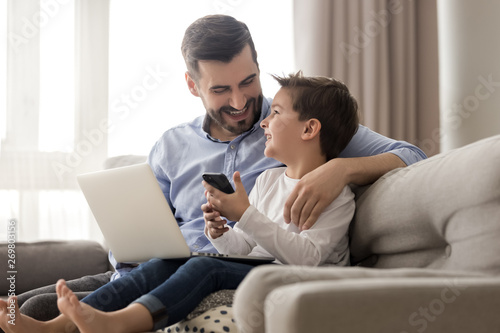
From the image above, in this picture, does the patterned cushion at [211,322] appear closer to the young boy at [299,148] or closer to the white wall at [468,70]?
the young boy at [299,148]

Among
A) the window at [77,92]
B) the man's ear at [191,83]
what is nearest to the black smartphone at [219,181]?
the man's ear at [191,83]

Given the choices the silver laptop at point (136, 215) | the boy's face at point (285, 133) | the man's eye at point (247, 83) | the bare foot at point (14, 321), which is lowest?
the bare foot at point (14, 321)

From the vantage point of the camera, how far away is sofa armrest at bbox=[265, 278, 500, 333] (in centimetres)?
71

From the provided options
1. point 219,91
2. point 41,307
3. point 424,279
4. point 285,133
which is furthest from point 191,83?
point 424,279

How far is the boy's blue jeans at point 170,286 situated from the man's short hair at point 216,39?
74cm

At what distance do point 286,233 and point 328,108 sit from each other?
1.32 ft

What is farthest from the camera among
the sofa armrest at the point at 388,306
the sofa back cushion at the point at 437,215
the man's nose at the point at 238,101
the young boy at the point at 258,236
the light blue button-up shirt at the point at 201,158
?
the man's nose at the point at 238,101

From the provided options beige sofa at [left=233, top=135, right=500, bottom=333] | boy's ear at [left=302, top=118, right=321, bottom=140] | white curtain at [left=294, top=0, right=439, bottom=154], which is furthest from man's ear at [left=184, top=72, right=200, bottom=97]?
white curtain at [left=294, top=0, right=439, bottom=154]

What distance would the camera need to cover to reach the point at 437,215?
108 cm

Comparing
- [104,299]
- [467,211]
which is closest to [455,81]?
[467,211]

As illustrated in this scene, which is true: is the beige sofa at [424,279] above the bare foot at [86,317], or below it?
above

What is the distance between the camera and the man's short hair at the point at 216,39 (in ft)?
5.84

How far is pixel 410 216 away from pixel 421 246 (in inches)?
2.6

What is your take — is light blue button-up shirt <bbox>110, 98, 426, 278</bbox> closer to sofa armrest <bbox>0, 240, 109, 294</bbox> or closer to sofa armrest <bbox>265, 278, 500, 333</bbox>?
sofa armrest <bbox>0, 240, 109, 294</bbox>
